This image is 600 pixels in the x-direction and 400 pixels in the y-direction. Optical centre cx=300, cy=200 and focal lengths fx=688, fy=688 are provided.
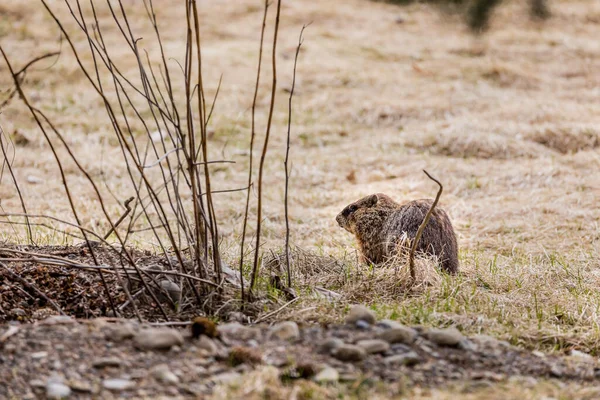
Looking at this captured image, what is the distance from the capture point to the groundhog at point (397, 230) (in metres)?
4.00

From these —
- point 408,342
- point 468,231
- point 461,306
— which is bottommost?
point 468,231

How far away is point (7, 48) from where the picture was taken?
37.9 ft

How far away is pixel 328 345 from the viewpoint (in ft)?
7.68

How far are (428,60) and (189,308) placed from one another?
9.92m

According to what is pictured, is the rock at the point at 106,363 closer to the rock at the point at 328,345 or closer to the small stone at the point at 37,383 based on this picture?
the small stone at the point at 37,383

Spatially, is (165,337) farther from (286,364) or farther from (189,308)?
(189,308)

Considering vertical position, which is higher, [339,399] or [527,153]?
[339,399]

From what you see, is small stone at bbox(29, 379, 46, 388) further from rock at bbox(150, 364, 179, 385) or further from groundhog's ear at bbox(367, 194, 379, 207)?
groundhog's ear at bbox(367, 194, 379, 207)

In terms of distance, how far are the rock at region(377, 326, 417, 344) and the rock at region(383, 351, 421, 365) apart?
11cm

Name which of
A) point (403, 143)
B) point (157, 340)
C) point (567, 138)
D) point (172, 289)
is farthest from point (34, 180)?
point (567, 138)

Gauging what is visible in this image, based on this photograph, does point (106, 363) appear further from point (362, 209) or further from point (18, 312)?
point (362, 209)

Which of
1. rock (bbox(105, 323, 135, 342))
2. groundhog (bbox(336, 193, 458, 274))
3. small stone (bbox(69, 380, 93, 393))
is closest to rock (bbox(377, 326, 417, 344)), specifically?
rock (bbox(105, 323, 135, 342))

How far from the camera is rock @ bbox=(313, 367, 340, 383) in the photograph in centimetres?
214

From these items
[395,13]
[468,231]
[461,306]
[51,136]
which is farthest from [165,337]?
[395,13]
